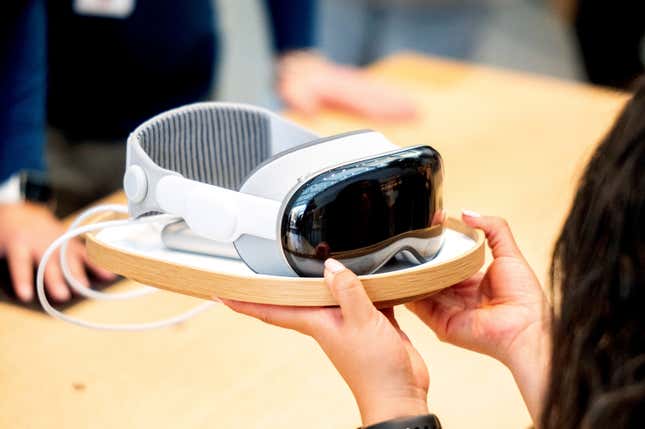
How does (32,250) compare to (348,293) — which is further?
(32,250)

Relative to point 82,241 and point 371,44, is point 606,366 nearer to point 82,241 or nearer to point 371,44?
point 82,241

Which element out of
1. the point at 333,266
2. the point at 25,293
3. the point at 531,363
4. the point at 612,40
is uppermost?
the point at 333,266

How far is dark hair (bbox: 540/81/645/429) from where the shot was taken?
20.7 inches

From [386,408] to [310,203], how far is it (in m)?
0.16

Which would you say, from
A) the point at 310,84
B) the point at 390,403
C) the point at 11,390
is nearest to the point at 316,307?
the point at 390,403

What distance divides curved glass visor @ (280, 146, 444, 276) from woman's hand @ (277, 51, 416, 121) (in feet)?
2.61

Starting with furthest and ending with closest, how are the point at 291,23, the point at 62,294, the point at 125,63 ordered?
the point at 291,23 → the point at 125,63 → the point at 62,294

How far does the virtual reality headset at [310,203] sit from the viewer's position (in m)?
0.64

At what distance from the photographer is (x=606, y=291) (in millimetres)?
542

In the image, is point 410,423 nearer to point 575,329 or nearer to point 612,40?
point 575,329

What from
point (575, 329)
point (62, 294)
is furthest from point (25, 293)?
point (575, 329)

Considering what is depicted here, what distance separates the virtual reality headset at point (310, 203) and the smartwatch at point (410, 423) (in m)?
0.12

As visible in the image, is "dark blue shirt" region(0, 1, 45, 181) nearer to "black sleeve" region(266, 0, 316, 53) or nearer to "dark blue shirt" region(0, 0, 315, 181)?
"dark blue shirt" region(0, 0, 315, 181)

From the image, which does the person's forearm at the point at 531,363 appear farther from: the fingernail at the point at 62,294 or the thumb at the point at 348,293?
the fingernail at the point at 62,294
